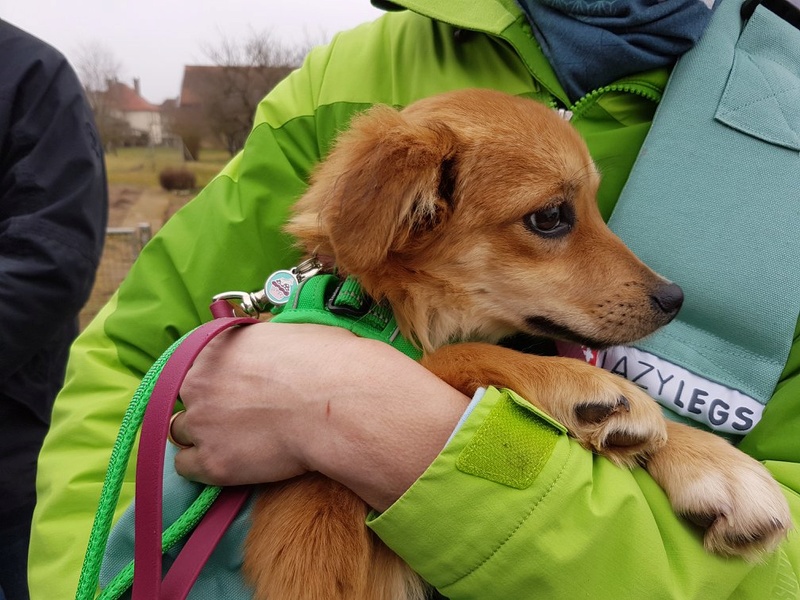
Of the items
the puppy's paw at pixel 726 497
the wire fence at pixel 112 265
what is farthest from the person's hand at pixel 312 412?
the wire fence at pixel 112 265

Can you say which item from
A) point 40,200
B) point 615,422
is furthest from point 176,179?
point 615,422

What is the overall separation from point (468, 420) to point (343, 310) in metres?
0.49

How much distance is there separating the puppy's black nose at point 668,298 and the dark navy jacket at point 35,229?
2011 millimetres

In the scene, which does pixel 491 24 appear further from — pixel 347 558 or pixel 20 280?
pixel 20 280

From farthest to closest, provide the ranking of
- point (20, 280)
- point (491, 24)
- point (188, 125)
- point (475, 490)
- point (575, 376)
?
point (188, 125)
point (20, 280)
point (491, 24)
point (575, 376)
point (475, 490)

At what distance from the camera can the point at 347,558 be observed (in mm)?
1135

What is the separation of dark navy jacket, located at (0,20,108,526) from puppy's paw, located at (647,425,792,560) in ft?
6.86

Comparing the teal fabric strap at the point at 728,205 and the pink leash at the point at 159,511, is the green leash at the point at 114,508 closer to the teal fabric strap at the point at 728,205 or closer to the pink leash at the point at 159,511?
the pink leash at the point at 159,511

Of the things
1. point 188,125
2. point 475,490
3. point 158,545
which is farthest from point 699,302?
point 188,125

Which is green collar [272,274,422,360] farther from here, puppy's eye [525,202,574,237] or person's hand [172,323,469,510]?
puppy's eye [525,202,574,237]

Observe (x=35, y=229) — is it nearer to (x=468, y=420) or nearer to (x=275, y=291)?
(x=275, y=291)

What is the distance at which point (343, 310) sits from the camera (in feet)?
4.67

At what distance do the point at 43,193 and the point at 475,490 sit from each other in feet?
6.62

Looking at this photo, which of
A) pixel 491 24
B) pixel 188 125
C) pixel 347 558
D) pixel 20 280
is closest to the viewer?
pixel 347 558
